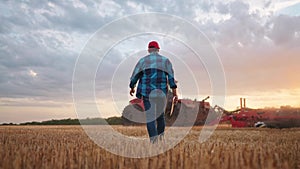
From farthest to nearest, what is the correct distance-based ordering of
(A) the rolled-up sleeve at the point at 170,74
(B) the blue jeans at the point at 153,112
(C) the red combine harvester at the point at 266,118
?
(C) the red combine harvester at the point at 266,118 → (A) the rolled-up sleeve at the point at 170,74 → (B) the blue jeans at the point at 153,112

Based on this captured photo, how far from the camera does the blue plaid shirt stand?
254 inches

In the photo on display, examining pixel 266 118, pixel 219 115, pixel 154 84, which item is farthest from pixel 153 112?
pixel 219 115

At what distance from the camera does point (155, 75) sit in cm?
646

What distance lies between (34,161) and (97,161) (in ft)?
2.20

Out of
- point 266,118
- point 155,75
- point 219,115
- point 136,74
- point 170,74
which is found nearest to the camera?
point 155,75

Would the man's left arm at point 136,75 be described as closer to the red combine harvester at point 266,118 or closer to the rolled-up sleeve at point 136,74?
the rolled-up sleeve at point 136,74

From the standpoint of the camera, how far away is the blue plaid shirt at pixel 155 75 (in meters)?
6.46

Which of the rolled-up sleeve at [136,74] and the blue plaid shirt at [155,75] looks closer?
the blue plaid shirt at [155,75]

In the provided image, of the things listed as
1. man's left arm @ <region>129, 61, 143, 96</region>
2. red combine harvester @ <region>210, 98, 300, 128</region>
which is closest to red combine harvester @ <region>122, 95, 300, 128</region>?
red combine harvester @ <region>210, 98, 300, 128</region>

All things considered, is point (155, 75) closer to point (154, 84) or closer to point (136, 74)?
point (154, 84)

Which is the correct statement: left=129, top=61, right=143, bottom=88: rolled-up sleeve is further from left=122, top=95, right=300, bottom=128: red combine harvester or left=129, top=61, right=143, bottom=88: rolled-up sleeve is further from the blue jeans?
left=122, top=95, right=300, bottom=128: red combine harvester

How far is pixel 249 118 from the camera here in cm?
1586

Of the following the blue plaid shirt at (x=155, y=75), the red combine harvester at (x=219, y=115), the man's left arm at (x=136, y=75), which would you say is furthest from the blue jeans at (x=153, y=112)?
the red combine harvester at (x=219, y=115)

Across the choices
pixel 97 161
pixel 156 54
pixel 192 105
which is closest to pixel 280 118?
pixel 192 105
